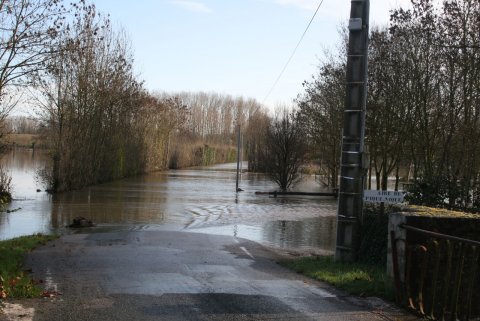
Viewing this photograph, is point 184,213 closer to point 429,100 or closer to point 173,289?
point 429,100

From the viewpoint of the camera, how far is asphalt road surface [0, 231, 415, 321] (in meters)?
6.12

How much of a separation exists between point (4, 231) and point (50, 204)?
8.12 m

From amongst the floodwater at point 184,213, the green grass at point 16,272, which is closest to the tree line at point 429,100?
the floodwater at point 184,213

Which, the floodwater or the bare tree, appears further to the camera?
the bare tree

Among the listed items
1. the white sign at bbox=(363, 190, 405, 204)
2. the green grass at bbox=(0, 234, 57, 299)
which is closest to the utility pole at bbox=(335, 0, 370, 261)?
the white sign at bbox=(363, 190, 405, 204)

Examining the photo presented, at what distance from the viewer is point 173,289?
7.36m

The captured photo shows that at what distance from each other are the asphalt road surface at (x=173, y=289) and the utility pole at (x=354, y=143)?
52.6 inches

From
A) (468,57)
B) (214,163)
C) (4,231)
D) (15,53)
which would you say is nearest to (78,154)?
(15,53)

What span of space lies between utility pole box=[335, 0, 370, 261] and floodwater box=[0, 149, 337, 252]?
3.79 meters

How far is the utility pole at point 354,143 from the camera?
1009 centimetres

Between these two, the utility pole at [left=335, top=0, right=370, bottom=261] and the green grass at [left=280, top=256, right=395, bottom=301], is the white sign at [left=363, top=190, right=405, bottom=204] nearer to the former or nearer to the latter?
the utility pole at [left=335, top=0, right=370, bottom=261]

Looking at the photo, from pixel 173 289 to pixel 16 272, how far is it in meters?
2.48

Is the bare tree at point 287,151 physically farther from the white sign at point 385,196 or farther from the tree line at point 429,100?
the white sign at point 385,196

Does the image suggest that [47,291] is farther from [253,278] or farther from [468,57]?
[468,57]
